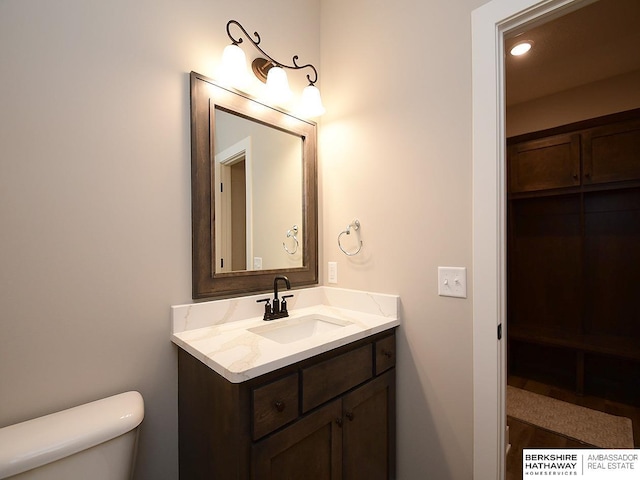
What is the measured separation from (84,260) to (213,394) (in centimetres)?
63

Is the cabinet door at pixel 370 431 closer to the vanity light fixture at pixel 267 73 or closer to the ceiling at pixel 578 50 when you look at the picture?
the vanity light fixture at pixel 267 73

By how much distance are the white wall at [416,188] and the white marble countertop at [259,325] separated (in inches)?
4.7

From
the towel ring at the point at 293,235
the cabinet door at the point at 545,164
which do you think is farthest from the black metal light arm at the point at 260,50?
the cabinet door at the point at 545,164

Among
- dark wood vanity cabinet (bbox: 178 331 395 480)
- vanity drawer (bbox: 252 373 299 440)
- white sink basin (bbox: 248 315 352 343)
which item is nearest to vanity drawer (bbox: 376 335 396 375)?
dark wood vanity cabinet (bbox: 178 331 395 480)

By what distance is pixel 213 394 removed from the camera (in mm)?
931

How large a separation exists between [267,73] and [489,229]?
1285 millimetres

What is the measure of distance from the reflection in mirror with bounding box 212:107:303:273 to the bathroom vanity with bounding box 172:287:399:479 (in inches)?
10.3

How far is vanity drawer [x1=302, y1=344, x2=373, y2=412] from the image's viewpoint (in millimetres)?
975

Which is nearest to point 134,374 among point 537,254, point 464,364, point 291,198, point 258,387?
point 258,387

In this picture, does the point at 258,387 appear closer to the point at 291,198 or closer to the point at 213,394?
the point at 213,394

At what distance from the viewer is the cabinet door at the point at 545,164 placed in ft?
8.04

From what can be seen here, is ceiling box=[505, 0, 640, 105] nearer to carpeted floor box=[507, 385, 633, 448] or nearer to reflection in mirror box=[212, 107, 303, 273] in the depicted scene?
reflection in mirror box=[212, 107, 303, 273]

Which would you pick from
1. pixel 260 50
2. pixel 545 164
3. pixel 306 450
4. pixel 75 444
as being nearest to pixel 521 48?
pixel 545 164

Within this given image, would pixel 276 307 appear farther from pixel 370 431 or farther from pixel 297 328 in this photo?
pixel 370 431
